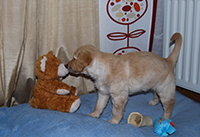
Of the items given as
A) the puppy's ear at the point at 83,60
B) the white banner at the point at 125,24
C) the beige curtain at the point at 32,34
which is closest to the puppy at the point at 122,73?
the puppy's ear at the point at 83,60

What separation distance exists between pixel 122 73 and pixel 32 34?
1150 mm

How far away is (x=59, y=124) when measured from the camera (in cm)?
171

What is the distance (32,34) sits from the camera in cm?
232

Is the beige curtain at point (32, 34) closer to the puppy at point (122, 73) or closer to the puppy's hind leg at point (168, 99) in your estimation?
the puppy at point (122, 73)

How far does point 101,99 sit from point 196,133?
3.26 feet

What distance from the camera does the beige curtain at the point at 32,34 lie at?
88.3 inches

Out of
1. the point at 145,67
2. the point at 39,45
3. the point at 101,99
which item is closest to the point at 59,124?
the point at 101,99

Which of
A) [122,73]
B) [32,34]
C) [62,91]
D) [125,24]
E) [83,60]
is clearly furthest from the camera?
[125,24]

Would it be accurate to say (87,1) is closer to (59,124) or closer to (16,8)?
(16,8)

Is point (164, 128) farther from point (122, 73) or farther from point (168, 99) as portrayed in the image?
point (122, 73)

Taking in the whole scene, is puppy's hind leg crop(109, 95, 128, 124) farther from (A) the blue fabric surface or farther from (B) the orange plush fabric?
(B) the orange plush fabric

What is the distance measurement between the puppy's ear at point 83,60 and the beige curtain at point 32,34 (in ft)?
2.33

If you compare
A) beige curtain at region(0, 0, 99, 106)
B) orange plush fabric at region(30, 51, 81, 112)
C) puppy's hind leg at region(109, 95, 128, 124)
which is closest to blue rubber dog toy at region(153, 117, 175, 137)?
puppy's hind leg at region(109, 95, 128, 124)

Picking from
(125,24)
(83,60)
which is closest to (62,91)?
(83,60)
